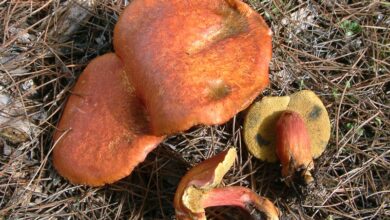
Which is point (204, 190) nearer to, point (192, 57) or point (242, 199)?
point (242, 199)

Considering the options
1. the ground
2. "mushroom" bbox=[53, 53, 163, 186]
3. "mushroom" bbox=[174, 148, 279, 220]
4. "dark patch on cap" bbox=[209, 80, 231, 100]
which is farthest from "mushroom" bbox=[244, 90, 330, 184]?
"mushroom" bbox=[53, 53, 163, 186]

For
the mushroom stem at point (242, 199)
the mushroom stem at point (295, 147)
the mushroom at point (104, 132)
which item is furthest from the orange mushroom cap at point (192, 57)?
the mushroom stem at point (242, 199)

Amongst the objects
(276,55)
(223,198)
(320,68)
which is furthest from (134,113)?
(320,68)

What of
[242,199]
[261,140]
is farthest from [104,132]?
[261,140]

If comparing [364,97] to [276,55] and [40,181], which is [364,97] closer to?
[276,55]

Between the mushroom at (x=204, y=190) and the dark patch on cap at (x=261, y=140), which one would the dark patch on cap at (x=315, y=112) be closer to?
the dark patch on cap at (x=261, y=140)

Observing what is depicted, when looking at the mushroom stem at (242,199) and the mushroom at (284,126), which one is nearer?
the mushroom stem at (242,199)

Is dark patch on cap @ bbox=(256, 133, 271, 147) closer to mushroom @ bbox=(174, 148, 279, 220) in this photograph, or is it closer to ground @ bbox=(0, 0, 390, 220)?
ground @ bbox=(0, 0, 390, 220)
